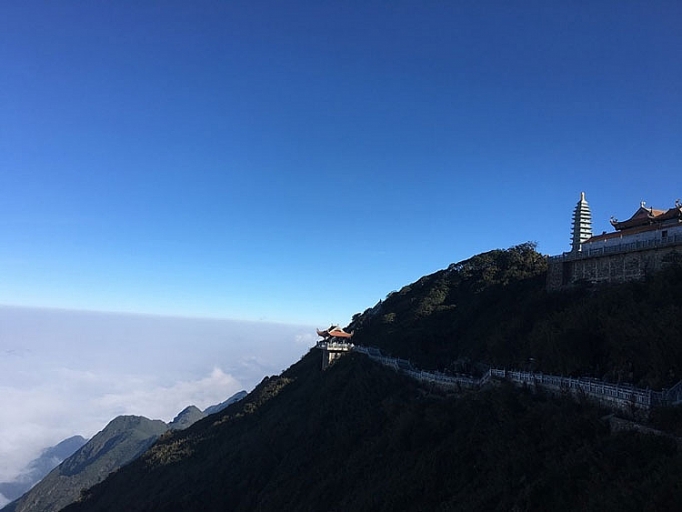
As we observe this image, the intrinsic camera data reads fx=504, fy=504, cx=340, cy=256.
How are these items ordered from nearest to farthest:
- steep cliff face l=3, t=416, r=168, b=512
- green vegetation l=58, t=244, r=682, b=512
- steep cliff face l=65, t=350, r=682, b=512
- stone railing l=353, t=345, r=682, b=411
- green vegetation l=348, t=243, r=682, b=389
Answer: steep cliff face l=65, t=350, r=682, b=512, green vegetation l=58, t=244, r=682, b=512, stone railing l=353, t=345, r=682, b=411, green vegetation l=348, t=243, r=682, b=389, steep cliff face l=3, t=416, r=168, b=512

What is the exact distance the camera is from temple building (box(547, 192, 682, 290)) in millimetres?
A: 25141

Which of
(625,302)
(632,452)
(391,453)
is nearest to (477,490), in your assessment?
(632,452)

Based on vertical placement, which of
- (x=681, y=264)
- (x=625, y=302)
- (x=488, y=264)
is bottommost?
(x=625, y=302)

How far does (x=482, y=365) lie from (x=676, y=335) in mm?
13116

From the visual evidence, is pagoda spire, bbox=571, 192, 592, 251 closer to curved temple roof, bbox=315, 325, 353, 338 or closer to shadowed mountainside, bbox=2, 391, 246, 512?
curved temple roof, bbox=315, 325, 353, 338

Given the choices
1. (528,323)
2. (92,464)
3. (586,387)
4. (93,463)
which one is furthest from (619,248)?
(93,463)

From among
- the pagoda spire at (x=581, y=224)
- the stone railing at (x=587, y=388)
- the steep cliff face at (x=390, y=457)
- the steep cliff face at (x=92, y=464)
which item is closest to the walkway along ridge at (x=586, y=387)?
the stone railing at (x=587, y=388)

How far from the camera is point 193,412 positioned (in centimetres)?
16412

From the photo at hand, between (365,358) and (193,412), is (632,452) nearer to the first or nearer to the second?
(365,358)

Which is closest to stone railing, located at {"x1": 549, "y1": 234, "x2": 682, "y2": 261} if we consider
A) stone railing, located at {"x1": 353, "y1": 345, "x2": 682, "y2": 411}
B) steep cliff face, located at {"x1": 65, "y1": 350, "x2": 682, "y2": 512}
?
stone railing, located at {"x1": 353, "y1": 345, "x2": 682, "y2": 411}

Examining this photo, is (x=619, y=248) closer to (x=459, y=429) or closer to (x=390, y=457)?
(x=459, y=429)

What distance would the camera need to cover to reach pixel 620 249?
27406 millimetres

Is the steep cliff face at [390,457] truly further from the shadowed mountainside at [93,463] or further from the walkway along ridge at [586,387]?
the shadowed mountainside at [93,463]

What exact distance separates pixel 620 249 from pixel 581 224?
24.6 feet
